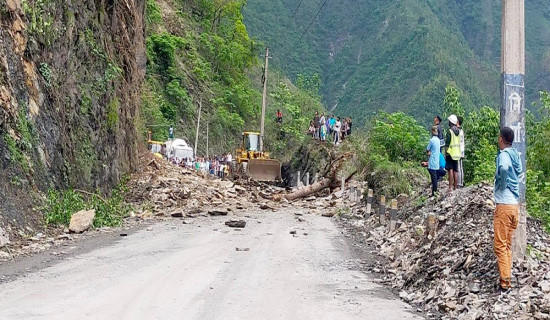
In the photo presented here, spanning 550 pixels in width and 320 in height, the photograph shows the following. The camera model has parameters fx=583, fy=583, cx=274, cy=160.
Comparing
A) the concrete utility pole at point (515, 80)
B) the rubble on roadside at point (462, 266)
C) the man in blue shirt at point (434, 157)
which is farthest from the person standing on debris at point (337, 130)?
the concrete utility pole at point (515, 80)

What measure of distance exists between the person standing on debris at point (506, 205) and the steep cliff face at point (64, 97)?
9200mm

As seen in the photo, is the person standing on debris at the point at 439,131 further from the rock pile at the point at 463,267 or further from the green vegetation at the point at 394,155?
the green vegetation at the point at 394,155

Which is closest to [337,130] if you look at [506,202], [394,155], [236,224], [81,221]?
[394,155]

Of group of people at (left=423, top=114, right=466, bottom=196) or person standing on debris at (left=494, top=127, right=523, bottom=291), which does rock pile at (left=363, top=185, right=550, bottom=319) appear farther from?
group of people at (left=423, top=114, right=466, bottom=196)

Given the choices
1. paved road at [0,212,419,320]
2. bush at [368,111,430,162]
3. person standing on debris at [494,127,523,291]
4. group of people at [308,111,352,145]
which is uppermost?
group of people at [308,111,352,145]

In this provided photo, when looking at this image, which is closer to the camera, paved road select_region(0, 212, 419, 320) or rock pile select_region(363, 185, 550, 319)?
rock pile select_region(363, 185, 550, 319)

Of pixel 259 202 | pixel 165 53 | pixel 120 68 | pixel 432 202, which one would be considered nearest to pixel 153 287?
pixel 432 202

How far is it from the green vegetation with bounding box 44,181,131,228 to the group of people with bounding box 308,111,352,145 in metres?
17.6

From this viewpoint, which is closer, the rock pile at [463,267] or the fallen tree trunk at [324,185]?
the rock pile at [463,267]

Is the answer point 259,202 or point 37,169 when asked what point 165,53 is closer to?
point 259,202

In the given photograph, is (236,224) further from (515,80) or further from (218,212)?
(515,80)

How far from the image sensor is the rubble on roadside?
6.68 m

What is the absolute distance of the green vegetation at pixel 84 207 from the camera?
44.8 ft

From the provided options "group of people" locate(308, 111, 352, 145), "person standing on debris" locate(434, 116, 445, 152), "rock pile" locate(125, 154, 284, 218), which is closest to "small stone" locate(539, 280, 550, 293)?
"person standing on debris" locate(434, 116, 445, 152)
